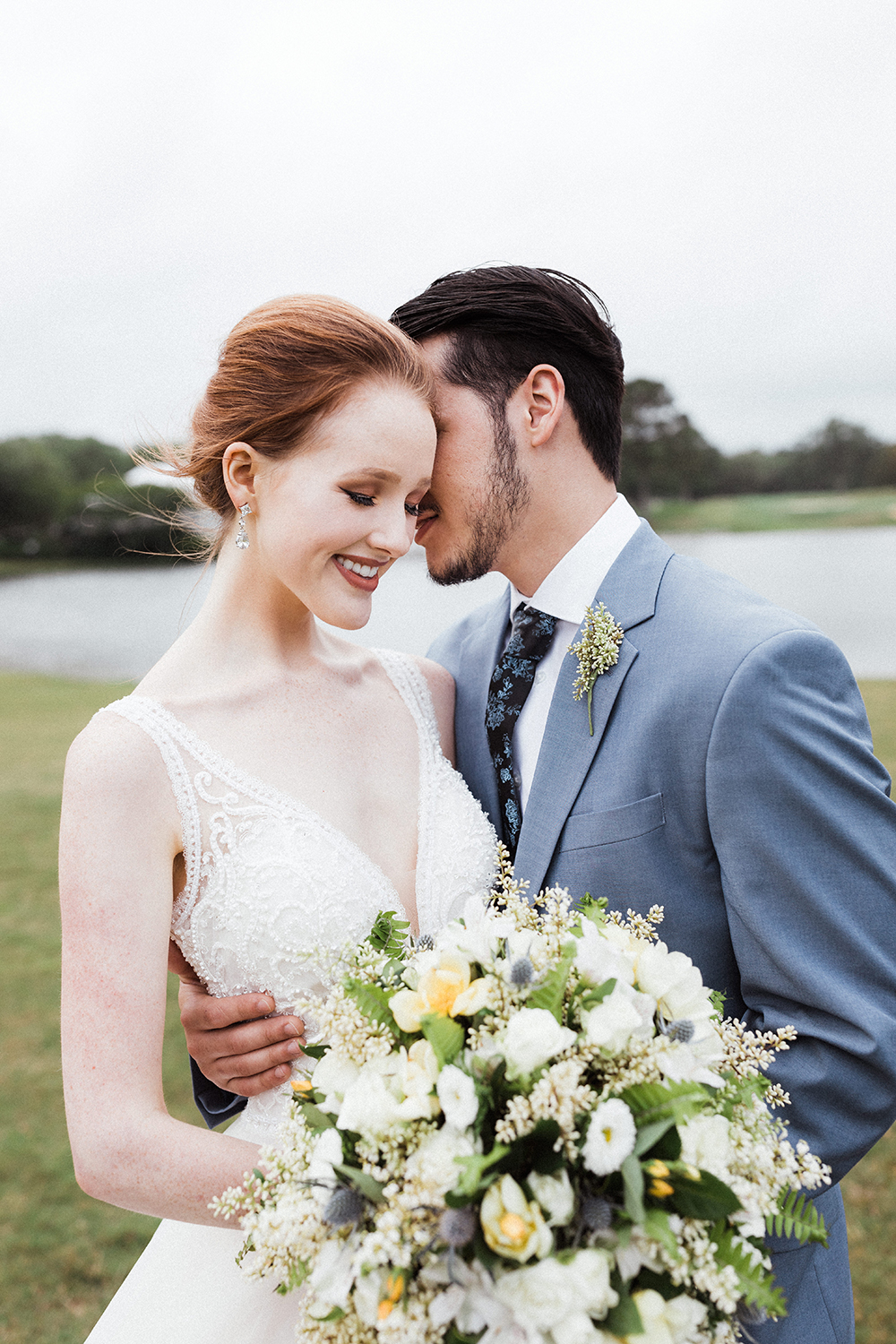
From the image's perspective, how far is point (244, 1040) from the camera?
8.21 feet

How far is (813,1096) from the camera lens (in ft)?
7.00

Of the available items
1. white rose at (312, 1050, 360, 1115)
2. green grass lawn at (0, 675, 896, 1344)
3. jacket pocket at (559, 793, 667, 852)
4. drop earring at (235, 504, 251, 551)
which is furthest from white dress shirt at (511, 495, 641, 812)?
green grass lawn at (0, 675, 896, 1344)

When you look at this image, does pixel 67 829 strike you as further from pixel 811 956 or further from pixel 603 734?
pixel 811 956

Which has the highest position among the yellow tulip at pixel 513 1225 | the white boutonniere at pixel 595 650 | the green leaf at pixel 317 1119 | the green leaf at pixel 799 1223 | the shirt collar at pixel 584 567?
the shirt collar at pixel 584 567

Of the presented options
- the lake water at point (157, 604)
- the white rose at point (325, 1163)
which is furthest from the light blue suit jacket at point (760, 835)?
the lake water at point (157, 604)

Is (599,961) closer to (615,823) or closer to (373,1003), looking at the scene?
(373,1003)

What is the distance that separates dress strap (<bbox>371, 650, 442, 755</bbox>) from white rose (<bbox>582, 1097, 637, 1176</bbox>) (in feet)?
5.93

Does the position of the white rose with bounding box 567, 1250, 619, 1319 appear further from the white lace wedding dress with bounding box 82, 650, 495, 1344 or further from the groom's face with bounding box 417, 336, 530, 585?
the groom's face with bounding box 417, 336, 530, 585

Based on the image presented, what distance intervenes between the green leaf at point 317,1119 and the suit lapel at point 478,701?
152cm

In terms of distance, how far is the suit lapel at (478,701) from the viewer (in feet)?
10.3

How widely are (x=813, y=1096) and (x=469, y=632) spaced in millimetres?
2097

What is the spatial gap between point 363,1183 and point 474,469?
214 cm

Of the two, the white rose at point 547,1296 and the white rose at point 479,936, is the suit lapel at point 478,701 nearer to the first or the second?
the white rose at point 479,936

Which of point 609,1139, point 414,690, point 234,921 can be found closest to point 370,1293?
point 609,1139
